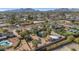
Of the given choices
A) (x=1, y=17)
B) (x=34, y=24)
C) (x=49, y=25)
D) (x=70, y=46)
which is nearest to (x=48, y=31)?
(x=49, y=25)

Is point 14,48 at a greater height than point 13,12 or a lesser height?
lesser

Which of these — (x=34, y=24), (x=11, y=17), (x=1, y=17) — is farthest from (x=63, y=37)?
(x=1, y=17)

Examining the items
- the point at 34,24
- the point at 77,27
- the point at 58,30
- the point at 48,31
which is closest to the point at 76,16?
the point at 77,27

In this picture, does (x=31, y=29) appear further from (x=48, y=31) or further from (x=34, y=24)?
(x=48, y=31)
